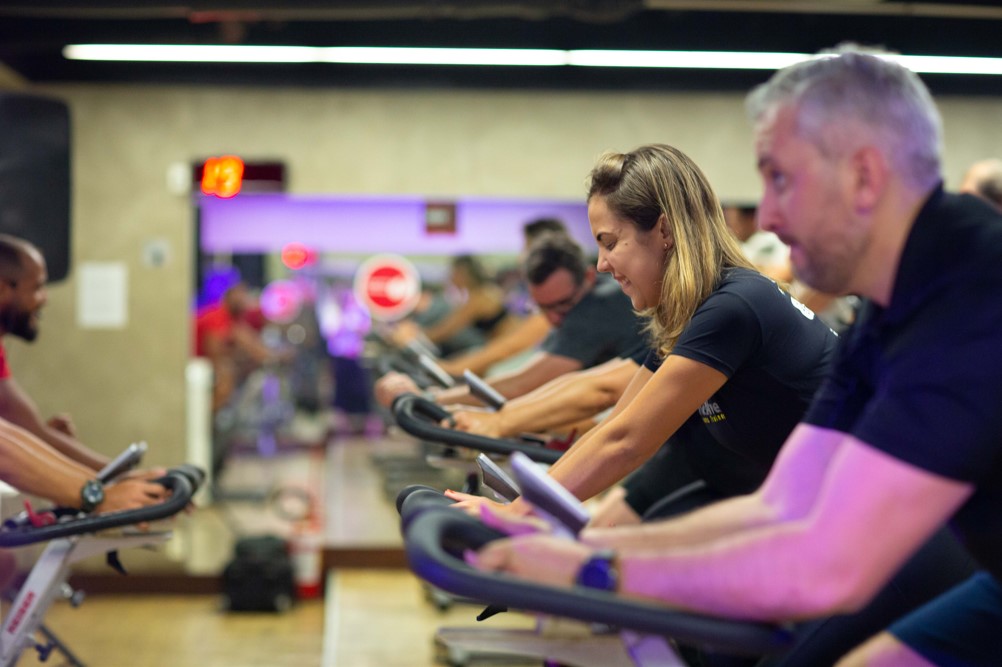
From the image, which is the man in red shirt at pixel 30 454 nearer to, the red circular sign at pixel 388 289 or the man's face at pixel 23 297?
the man's face at pixel 23 297

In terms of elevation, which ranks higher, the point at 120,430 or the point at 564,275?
the point at 564,275

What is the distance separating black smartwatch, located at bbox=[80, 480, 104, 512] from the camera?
2.77 m

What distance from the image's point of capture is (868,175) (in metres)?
1.31

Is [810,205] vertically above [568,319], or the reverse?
[810,205]

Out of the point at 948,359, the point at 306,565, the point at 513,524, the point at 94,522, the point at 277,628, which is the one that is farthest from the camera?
the point at 306,565

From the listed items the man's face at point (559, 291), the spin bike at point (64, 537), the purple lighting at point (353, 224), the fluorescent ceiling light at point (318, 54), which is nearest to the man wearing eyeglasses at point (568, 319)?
the man's face at point (559, 291)

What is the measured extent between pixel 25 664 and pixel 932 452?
→ 3735mm

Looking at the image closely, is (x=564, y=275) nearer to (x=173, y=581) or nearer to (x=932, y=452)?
(x=932, y=452)

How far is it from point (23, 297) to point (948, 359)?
3154 millimetres

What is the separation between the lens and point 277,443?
1270 centimetres

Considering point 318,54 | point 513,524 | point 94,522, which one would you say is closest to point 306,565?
point 318,54

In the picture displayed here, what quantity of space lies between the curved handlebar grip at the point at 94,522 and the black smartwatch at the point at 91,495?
3cm

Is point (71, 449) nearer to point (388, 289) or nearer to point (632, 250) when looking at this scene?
point (632, 250)

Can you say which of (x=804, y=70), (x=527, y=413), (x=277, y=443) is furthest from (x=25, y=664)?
(x=277, y=443)
